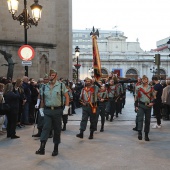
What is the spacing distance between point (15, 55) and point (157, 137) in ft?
36.6

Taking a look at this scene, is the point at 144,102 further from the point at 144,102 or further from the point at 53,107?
the point at 53,107

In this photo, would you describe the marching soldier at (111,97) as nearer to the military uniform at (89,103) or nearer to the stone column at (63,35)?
the military uniform at (89,103)

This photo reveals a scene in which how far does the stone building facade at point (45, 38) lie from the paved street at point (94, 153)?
28.8 ft

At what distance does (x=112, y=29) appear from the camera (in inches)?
5861

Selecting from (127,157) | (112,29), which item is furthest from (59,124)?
(112,29)

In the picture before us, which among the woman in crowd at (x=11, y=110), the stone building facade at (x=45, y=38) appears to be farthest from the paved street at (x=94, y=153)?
the stone building facade at (x=45, y=38)

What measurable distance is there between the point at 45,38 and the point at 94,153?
43.0ft

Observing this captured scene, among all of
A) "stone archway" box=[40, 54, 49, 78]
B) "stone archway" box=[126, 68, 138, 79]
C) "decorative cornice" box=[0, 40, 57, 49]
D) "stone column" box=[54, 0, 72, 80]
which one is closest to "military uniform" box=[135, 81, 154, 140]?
"decorative cornice" box=[0, 40, 57, 49]

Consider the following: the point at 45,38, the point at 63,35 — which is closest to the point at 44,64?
the point at 45,38

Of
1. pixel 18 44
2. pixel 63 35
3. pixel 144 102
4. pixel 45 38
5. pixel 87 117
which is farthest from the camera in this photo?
pixel 63 35

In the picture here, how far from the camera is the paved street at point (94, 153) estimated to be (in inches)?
246

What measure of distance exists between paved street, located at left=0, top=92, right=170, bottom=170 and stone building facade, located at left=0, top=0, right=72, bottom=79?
8.79 metres

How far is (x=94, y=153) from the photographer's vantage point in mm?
7324

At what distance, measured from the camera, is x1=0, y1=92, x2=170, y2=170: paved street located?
246 inches
